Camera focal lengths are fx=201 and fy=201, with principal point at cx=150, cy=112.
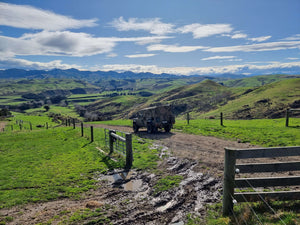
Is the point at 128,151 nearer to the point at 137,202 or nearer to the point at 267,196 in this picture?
the point at 137,202

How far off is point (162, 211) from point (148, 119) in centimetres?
1829

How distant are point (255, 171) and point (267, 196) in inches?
32.8

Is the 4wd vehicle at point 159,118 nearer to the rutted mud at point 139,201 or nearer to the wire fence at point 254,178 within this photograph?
the rutted mud at point 139,201

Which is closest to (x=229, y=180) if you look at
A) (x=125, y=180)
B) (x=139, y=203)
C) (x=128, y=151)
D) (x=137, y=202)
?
(x=139, y=203)

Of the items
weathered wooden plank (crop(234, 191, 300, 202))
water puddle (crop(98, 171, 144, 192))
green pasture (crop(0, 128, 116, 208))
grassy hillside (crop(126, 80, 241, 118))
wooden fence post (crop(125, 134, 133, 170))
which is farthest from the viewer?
grassy hillside (crop(126, 80, 241, 118))

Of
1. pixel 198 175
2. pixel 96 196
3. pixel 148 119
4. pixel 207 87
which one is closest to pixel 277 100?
pixel 148 119

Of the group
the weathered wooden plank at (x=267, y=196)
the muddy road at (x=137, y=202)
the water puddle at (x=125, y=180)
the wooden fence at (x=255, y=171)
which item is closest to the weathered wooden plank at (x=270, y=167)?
the wooden fence at (x=255, y=171)

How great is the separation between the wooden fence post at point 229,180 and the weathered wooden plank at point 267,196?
0.22m

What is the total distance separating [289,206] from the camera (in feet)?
19.1

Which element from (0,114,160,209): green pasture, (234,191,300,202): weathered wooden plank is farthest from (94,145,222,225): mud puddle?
(234,191,300,202): weathered wooden plank

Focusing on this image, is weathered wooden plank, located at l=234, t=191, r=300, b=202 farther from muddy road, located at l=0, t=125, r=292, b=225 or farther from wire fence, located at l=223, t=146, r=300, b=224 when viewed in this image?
muddy road, located at l=0, t=125, r=292, b=225

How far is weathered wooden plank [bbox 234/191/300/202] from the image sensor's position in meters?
5.84

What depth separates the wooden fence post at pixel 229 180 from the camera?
573 cm

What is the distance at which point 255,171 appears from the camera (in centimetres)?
592
